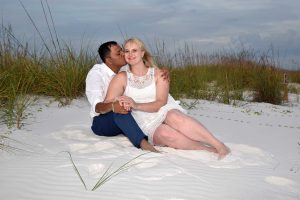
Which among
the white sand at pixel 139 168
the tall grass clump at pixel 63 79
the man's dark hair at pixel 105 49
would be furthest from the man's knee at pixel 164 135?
the tall grass clump at pixel 63 79

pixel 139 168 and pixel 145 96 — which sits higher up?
pixel 145 96

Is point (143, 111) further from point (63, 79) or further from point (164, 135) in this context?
point (63, 79)

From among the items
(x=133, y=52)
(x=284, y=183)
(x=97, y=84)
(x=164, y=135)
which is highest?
(x=133, y=52)

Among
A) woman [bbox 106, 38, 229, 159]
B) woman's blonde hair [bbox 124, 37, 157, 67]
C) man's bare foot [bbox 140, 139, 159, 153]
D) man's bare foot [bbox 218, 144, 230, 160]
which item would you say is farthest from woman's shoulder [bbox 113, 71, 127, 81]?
man's bare foot [bbox 218, 144, 230, 160]

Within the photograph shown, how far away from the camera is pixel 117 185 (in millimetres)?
2713

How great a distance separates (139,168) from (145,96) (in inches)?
39.6

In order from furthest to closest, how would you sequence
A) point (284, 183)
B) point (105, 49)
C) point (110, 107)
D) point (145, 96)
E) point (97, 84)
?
point (105, 49) → point (97, 84) → point (145, 96) → point (110, 107) → point (284, 183)

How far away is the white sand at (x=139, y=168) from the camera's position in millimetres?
2650

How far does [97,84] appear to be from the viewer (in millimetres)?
4133

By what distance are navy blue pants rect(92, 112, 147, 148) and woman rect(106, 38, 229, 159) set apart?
0.11 meters

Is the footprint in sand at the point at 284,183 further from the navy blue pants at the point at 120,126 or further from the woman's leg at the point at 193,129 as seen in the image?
the navy blue pants at the point at 120,126

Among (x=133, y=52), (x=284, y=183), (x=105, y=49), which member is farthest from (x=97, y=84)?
(x=284, y=183)

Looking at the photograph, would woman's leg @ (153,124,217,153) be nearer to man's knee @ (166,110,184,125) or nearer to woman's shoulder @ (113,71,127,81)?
man's knee @ (166,110,184,125)

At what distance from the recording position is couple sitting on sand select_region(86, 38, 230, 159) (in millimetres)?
3678
